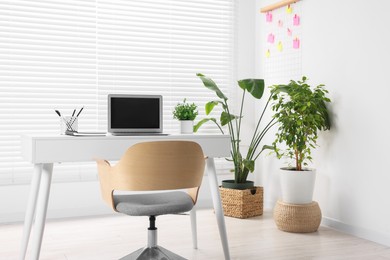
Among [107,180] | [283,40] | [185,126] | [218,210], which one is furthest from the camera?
[283,40]

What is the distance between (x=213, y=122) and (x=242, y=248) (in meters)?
Answer: 1.67

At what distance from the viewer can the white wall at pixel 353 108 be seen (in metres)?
3.12

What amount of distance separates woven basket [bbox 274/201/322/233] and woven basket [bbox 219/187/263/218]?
47cm

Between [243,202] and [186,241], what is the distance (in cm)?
83

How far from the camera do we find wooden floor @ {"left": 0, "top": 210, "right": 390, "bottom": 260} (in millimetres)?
2885

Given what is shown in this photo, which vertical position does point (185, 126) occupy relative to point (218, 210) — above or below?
above

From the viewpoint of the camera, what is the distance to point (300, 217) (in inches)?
132

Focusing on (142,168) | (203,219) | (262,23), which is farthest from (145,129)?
(262,23)

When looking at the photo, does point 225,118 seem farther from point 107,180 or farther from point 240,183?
point 107,180

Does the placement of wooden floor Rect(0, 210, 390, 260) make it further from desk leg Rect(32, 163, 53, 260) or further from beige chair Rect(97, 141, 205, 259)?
beige chair Rect(97, 141, 205, 259)

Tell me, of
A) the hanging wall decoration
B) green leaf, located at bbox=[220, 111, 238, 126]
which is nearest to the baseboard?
green leaf, located at bbox=[220, 111, 238, 126]

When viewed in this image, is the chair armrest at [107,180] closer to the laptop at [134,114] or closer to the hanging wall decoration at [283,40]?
the laptop at [134,114]

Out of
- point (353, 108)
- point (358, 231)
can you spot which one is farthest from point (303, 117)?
point (358, 231)

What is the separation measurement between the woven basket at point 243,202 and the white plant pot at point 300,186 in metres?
0.48
